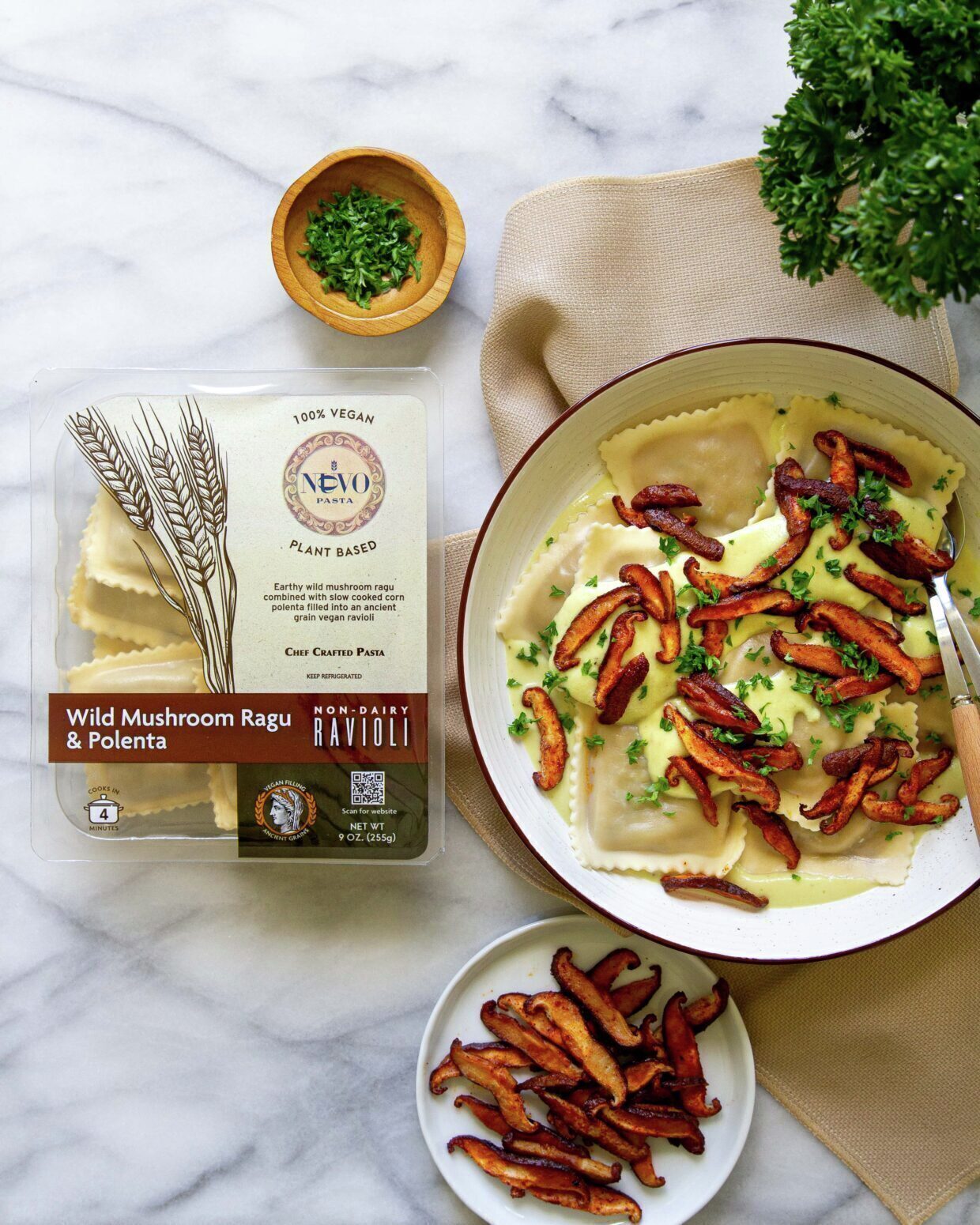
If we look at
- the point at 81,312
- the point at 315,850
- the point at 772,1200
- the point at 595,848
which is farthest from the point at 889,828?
the point at 81,312

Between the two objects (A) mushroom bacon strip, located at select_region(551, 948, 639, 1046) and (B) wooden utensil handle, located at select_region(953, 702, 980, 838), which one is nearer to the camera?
(B) wooden utensil handle, located at select_region(953, 702, 980, 838)

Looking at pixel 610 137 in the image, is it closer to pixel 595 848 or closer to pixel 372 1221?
pixel 595 848

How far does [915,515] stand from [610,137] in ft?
5.45

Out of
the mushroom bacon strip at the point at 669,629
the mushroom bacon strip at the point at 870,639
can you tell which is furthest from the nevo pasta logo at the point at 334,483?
the mushroom bacon strip at the point at 870,639

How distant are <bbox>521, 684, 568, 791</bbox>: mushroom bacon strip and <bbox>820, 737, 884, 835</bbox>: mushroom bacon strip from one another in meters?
0.86

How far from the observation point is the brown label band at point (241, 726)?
3238 millimetres

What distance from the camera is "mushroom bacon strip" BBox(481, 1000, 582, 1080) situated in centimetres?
337

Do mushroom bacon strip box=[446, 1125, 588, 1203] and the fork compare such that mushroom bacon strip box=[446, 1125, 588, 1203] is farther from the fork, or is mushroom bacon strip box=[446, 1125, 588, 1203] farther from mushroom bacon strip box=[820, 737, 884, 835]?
the fork

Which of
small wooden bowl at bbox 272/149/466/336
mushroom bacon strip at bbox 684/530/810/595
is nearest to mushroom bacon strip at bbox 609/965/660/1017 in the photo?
mushroom bacon strip at bbox 684/530/810/595

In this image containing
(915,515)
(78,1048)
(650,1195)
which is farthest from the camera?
(78,1048)

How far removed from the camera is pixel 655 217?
343 cm

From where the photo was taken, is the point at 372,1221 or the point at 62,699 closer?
the point at 62,699

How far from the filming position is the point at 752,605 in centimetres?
317

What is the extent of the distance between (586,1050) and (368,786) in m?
1.11
